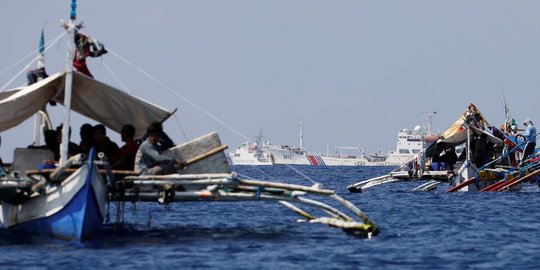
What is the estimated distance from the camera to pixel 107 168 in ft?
65.1

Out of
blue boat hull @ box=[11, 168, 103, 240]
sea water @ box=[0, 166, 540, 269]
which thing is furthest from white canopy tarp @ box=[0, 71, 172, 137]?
blue boat hull @ box=[11, 168, 103, 240]

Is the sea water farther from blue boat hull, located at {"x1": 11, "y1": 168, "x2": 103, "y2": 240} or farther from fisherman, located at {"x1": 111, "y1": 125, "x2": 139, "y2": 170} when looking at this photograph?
fisherman, located at {"x1": 111, "y1": 125, "x2": 139, "y2": 170}

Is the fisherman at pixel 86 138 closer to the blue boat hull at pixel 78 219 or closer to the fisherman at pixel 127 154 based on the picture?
the fisherman at pixel 127 154

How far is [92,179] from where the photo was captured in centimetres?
1906

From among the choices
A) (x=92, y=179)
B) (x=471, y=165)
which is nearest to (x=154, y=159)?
(x=92, y=179)

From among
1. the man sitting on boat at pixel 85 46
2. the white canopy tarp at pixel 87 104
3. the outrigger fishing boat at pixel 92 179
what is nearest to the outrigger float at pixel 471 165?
the outrigger fishing boat at pixel 92 179

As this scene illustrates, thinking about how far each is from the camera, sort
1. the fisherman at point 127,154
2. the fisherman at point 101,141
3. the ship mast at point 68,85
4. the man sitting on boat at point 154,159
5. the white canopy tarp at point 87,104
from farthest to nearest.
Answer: the fisherman at point 101,141, the fisherman at point 127,154, the white canopy tarp at point 87,104, the man sitting on boat at point 154,159, the ship mast at point 68,85

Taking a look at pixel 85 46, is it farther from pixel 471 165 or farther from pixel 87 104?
pixel 471 165

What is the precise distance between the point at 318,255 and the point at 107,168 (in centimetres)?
420

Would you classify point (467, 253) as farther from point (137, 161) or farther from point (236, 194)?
point (137, 161)

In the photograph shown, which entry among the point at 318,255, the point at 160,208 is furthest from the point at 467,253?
the point at 160,208

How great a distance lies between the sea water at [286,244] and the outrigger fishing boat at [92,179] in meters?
0.43

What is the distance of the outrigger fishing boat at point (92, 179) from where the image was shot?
19.4 metres

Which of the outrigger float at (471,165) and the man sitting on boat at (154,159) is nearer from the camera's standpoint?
the man sitting on boat at (154,159)
